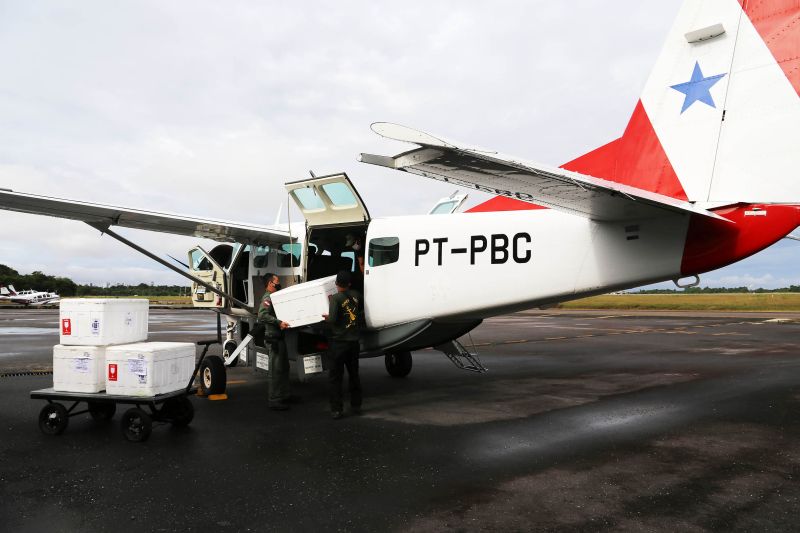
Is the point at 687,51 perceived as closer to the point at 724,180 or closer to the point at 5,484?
the point at 724,180

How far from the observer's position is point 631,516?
3.71 meters

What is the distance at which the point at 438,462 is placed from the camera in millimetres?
5020

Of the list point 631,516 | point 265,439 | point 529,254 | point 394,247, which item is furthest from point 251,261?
point 631,516

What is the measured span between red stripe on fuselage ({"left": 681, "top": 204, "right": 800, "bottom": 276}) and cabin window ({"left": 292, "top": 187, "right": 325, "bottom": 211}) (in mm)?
5202

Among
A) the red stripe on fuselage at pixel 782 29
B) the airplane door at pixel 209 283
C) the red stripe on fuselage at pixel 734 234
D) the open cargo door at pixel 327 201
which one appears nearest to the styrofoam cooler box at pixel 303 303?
the open cargo door at pixel 327 201

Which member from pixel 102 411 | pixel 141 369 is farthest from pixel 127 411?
pixel 102 411

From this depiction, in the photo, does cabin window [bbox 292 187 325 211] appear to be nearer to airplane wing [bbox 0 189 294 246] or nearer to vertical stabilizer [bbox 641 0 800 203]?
airplane wing [bbox 0 189 294 246]

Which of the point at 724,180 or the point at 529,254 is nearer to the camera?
the point at 724,180

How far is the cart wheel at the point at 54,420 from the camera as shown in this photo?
6137mm

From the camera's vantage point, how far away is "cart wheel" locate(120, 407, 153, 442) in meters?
5.82

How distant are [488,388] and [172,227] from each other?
6247 mm

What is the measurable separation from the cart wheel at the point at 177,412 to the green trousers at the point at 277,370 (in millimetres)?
1277

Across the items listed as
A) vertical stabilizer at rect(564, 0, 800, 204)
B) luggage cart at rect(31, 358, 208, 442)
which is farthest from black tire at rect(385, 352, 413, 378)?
vertical stabilizer at rect(564, 0, 800, 204)

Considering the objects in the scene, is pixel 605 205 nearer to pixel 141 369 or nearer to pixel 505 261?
pixel 505 261
